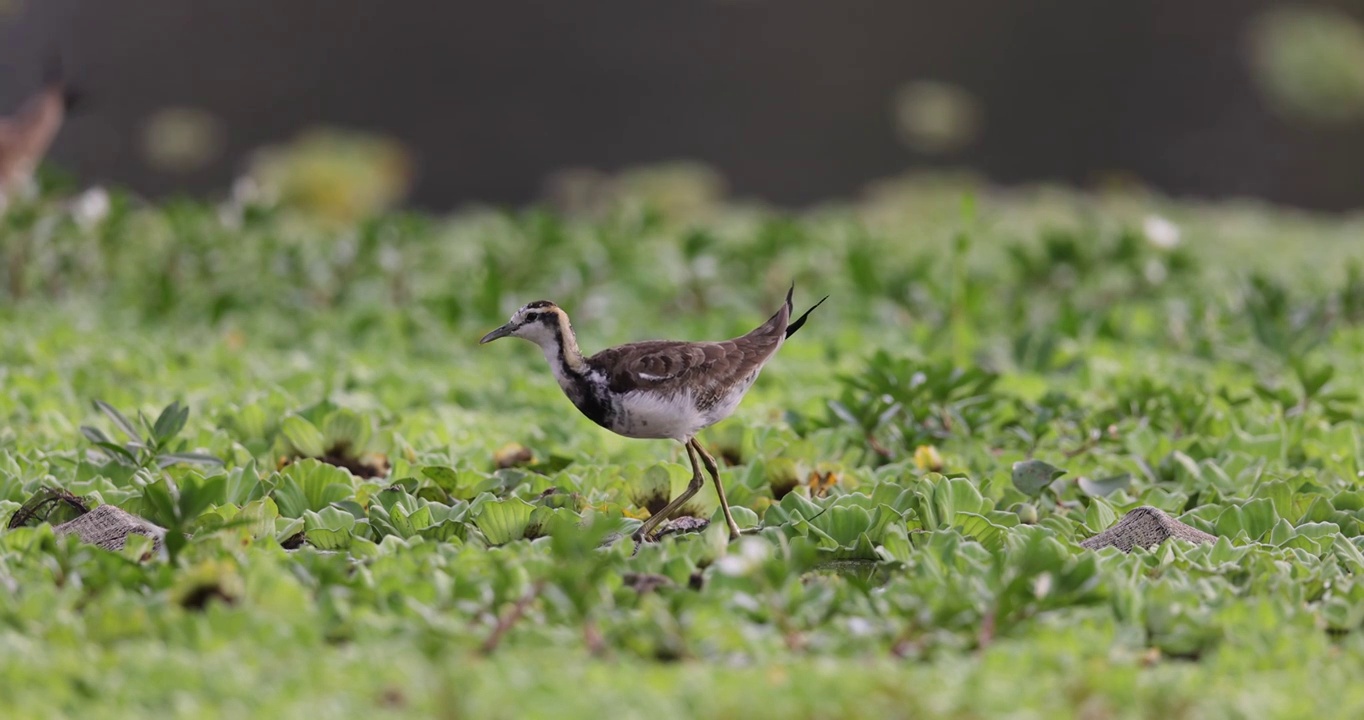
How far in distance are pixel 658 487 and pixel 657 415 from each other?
1.13 ft

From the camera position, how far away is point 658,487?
112 inches

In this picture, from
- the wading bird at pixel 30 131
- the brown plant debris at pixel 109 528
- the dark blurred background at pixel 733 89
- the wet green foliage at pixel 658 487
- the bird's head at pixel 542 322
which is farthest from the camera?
the dark blurred background at pixel 733 89

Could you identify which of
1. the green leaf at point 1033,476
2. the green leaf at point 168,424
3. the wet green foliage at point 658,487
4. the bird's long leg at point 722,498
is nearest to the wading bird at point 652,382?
the bird's long leg at point 722,498

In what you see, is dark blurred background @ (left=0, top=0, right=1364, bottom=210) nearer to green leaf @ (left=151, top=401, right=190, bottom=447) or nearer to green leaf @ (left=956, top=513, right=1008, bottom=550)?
green leaf @ (left=151, top=401, right=190, bottom=447)

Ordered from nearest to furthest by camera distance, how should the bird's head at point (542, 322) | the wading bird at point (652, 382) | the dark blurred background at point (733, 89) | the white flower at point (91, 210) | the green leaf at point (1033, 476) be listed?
the wading bird at point (652, 382) → the bird's head at point (542, 322) → the green leaf at point (1033, 476) → the white flower at point (91, 210) → the dark blurred background at point (733, 89)

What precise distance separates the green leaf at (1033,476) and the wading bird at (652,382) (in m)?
0.56

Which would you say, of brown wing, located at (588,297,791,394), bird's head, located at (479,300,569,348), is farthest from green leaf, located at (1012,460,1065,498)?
bird's head, located at (479,300,569,348)

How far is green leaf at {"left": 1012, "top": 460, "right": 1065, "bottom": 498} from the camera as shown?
2.86 m

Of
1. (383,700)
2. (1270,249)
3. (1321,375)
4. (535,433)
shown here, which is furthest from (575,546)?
(1270,249)

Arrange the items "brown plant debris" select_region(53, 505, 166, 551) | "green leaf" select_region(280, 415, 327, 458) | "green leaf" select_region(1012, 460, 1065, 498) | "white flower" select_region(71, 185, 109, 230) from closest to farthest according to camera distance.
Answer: "brown plant debris" select_region(53, 505, 166, 551)
"green leaf" select_region(1012, 460, 1065, 498)
"green leaf" select_region(280, 415, 327, 458)
"white flower" select_region(71, 185, 109, 230)

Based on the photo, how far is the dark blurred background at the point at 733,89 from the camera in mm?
13781

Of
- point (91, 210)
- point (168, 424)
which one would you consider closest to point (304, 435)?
point (168, 424)

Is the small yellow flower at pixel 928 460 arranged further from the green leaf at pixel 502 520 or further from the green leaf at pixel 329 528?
the green leaf at pixel 329 528

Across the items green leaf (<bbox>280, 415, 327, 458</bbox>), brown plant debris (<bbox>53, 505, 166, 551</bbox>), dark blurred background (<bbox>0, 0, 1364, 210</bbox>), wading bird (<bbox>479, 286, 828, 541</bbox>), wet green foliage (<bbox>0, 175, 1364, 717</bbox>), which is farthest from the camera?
dark blurred background (<bbox>0, 0, 1364, 210</bbox>)
